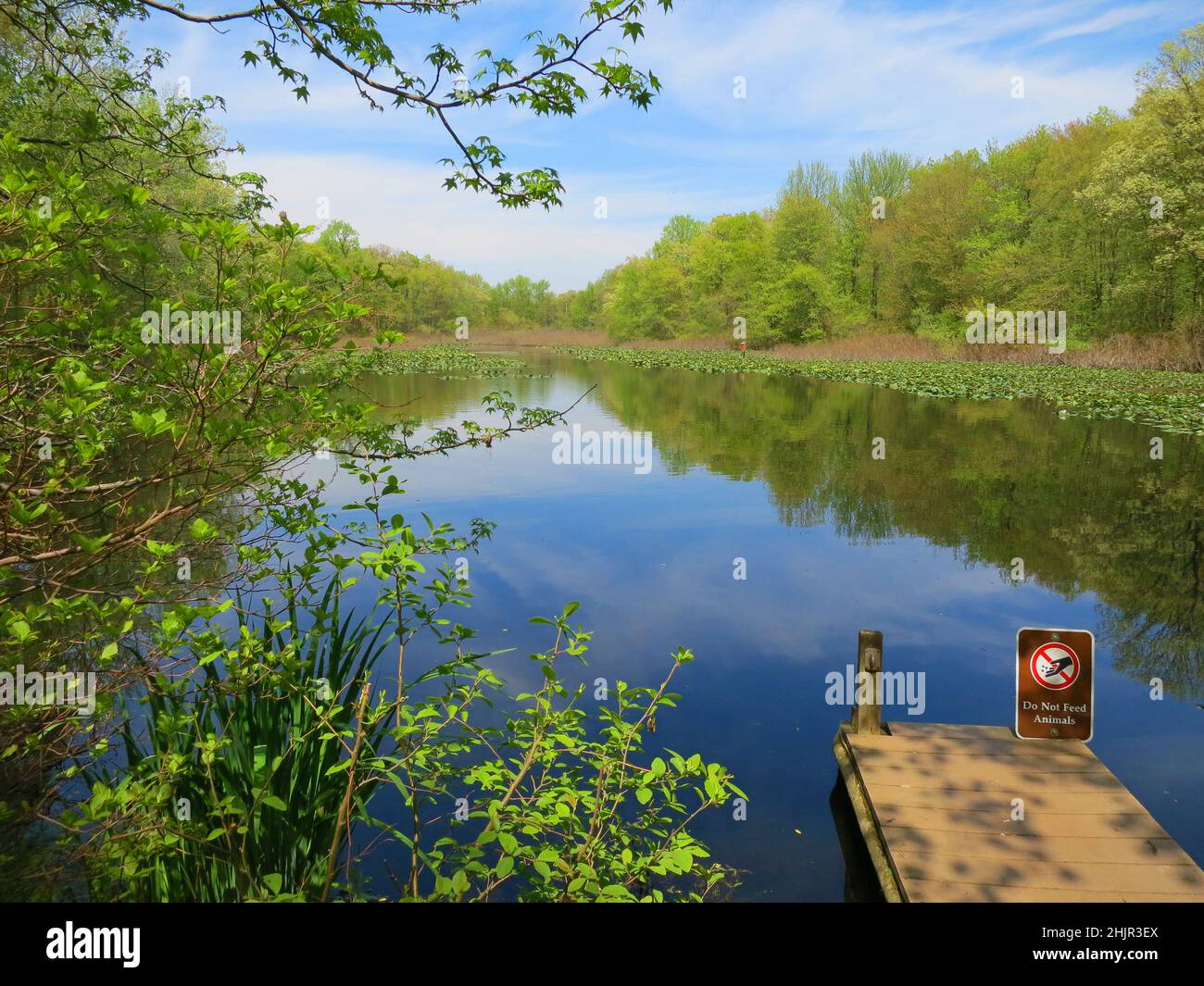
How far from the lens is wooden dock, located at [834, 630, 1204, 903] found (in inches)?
167

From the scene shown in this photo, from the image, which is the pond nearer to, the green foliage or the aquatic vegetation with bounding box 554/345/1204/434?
the green foliage

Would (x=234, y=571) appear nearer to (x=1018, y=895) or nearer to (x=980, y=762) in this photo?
(x=1018, y=895)

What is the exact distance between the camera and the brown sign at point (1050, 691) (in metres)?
5.54

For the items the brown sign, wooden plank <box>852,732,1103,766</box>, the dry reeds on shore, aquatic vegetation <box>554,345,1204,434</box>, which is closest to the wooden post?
wooden plank <box>852,732,1103,766</box>

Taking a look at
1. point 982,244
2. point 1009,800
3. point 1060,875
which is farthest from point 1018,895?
point 982,244

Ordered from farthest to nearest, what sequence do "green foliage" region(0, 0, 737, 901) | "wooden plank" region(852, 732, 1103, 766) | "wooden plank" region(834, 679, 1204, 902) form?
1. "wooden plank" region(852, 732, 1103, 766)
2. "wooden plank" region(834, 679, 1204, 902)
3. "green foliage" region(0, 0, 737, 901)

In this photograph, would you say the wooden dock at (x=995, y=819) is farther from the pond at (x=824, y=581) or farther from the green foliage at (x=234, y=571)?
the green foliage at (x=234, y=571)

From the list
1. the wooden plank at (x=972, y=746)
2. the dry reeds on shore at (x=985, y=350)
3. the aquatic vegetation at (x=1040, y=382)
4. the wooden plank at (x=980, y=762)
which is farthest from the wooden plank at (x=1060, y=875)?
the aquatic vegetation at (x=1040, y=382)

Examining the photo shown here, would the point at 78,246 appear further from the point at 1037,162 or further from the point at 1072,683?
the point at 1037,162

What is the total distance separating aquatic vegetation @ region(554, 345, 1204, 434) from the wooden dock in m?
20.5

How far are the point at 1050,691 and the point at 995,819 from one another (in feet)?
4.60
